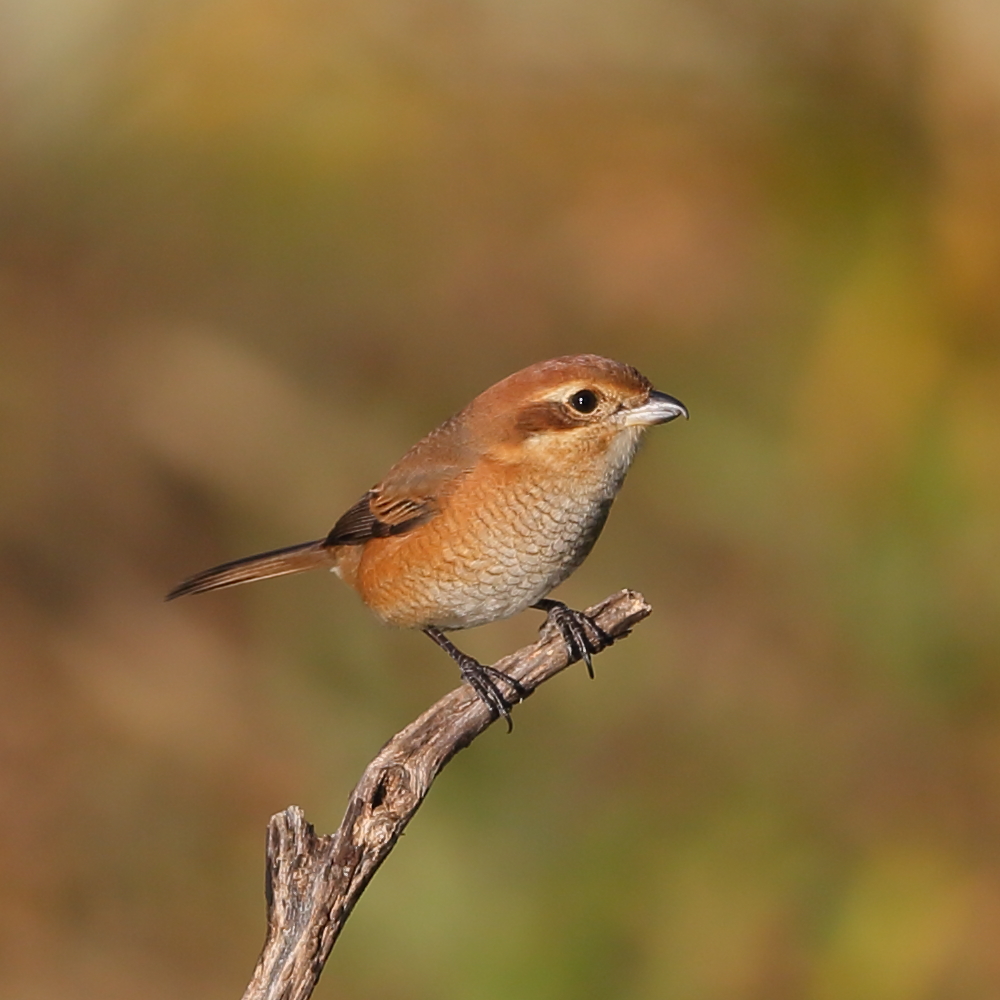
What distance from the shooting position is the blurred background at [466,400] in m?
4.18

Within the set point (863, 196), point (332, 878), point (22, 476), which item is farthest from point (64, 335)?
point (332, 878)

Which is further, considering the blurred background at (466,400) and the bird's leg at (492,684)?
the blurred background at (466,400)

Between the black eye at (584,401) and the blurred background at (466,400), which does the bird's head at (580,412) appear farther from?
the blurred background at (466,400)

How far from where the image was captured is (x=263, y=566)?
3902 millimetres

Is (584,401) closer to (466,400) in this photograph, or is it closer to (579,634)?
(579,634)

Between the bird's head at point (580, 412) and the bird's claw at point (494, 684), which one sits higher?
the bird's head at point (580, 412)

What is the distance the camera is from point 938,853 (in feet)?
14.0

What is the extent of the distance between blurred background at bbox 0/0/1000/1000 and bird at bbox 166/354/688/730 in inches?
41.1

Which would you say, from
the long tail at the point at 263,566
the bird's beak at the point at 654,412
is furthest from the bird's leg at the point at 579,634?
the long tail at the point at 263,566

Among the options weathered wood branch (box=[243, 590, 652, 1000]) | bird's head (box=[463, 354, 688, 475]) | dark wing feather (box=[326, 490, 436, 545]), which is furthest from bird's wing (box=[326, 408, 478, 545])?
weathered wood branch (box=[243, 590, 652, 1000])

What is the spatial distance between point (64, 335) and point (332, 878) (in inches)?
145

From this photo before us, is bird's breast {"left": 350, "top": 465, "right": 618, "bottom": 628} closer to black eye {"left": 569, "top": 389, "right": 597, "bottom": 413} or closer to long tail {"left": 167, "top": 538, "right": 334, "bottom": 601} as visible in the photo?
black eye {"left": 569, "top": 389, "right": 597, "bottom": 413}

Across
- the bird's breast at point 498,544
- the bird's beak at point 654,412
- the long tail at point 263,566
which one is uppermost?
the bird's beak at point 654,412

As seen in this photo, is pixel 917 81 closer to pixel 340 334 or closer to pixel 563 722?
pixel 340 334
